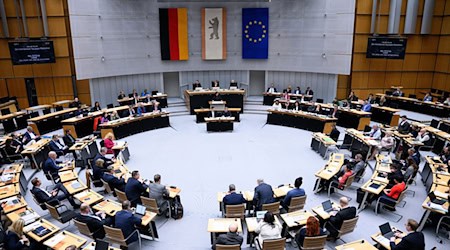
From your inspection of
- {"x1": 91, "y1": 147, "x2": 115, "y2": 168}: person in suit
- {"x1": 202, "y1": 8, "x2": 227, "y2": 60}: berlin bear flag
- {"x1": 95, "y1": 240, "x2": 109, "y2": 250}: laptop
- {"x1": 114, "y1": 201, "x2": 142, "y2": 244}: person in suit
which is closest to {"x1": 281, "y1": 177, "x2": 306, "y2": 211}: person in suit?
{"x1": 114, "y1": 201, "x2": 142, "y2": 244}: person in suit

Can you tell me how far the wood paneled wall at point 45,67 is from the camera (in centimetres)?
1819

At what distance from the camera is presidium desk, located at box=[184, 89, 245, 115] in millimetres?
19328

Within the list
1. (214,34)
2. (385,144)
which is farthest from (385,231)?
(214,34)

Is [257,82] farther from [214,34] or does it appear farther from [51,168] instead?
[51,168]

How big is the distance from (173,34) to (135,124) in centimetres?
806

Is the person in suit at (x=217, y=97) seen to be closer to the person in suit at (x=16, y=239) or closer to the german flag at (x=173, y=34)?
the german flag at (x=173, y=34)

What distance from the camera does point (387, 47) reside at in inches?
716

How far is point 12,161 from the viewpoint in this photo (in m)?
12.1

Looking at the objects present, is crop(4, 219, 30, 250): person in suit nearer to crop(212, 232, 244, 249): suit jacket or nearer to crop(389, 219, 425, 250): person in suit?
crop(212, 232, 244, 249): suit jacket

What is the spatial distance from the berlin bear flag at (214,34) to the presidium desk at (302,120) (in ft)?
Result: 22.1

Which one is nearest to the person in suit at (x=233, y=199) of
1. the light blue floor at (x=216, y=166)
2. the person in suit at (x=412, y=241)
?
the light blue floor at (x=216, y=166)

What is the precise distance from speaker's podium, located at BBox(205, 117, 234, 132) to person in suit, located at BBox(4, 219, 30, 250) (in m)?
10.4

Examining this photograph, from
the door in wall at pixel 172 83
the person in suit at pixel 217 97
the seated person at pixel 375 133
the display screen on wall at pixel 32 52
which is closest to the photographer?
the seated person at pixel 375 133

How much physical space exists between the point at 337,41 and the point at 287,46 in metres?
3.27
